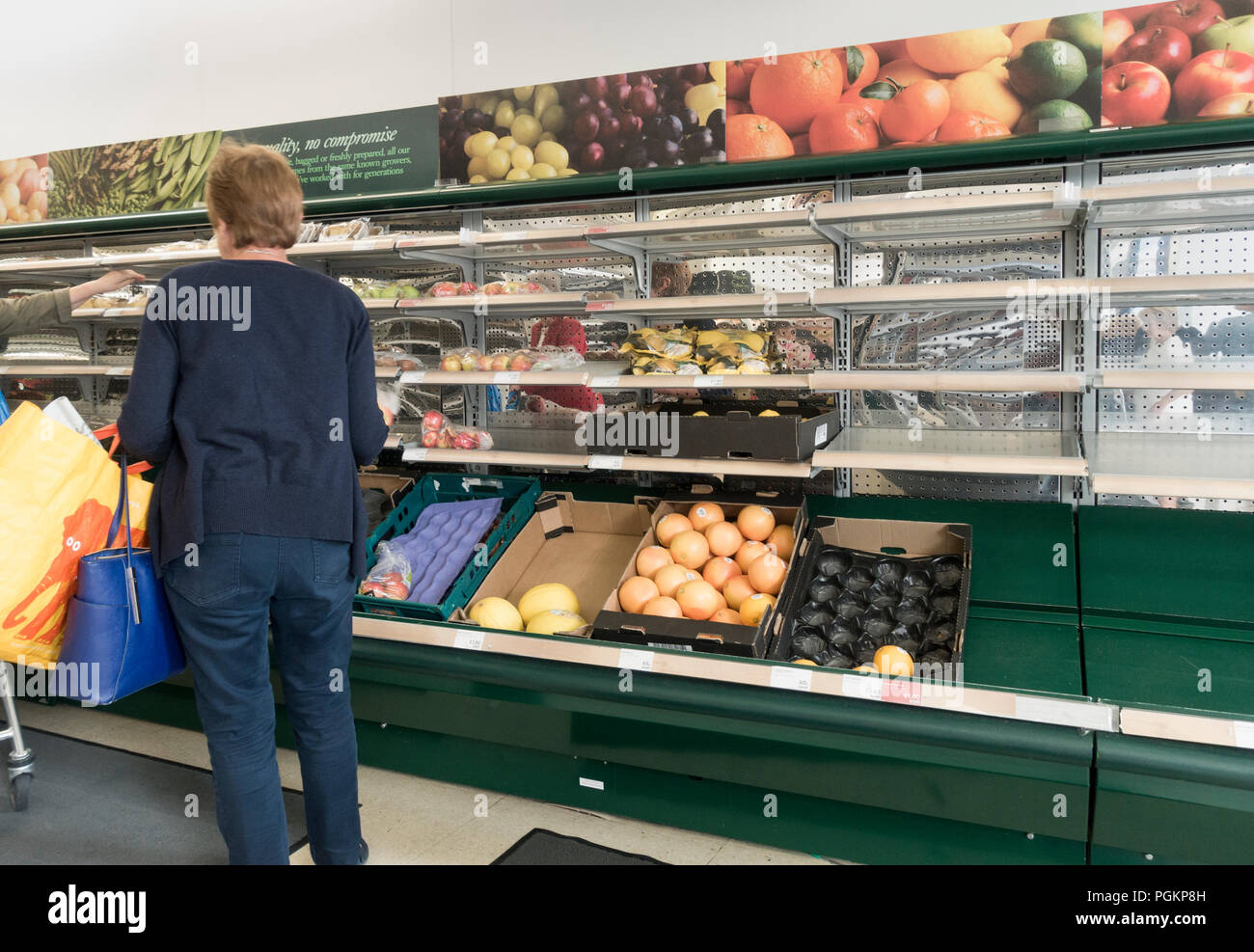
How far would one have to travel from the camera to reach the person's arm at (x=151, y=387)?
6.94 ft

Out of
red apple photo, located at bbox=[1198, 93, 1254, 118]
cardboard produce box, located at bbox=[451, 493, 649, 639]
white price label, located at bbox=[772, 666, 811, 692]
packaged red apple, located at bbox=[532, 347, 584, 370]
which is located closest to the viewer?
white price label, located at bbox=[772, 666, 811, 692]

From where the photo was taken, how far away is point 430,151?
14.0ft

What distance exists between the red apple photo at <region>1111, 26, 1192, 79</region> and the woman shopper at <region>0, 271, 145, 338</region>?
314 centimetres

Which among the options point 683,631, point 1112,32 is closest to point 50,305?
point 683,631

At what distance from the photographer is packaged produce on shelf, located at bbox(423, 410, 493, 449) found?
12.1 ft

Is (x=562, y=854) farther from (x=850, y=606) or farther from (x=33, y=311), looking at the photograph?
(x=33, y=311)

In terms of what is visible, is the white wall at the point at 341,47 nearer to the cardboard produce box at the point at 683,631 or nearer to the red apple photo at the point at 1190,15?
the red apple photo at the point at 1190,15

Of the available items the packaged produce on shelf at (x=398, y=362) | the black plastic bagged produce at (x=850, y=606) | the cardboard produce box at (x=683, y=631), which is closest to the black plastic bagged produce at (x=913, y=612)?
the black plastic bagged produce at (x=850, y=606)

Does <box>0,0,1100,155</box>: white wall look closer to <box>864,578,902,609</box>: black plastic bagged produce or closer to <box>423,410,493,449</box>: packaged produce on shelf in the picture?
<box>423,410,493,449</box>: packaged produce on shelf

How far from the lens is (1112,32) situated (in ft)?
9.34

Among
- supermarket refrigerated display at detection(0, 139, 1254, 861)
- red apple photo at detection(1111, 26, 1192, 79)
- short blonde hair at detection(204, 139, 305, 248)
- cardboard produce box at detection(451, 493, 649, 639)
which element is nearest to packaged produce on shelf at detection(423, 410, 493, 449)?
supermarket refrigerated display at detection(0, 139, 1254, 861)
